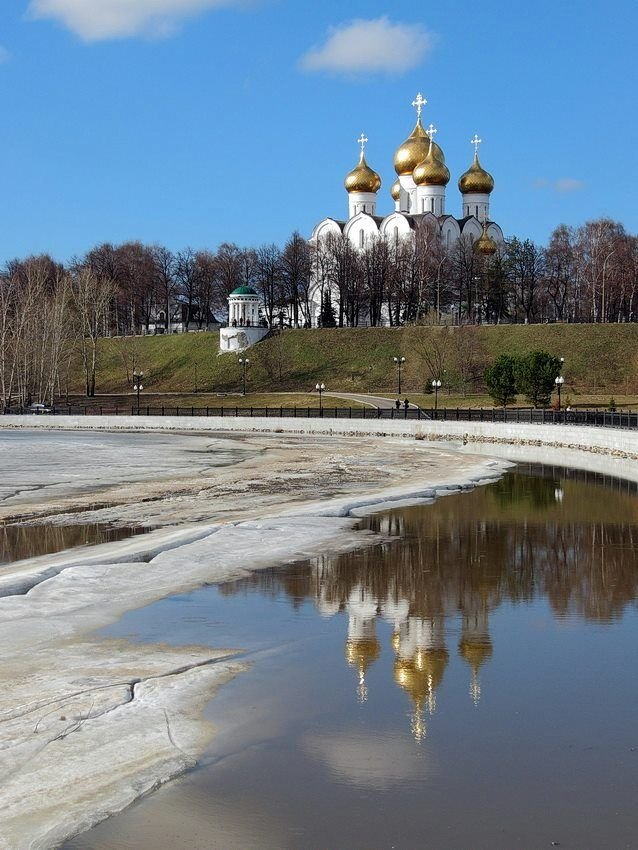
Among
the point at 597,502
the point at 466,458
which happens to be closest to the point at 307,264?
the point at 466,458

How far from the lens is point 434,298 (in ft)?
298

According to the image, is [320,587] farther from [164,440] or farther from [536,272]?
[536,272]

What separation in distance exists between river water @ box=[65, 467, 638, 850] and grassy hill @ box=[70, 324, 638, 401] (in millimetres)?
57824

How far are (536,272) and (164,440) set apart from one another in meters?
55.5

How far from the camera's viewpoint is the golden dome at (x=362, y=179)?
100125 mm

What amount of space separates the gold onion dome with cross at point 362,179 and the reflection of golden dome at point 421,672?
94011mm

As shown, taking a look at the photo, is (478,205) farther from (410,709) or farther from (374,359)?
(410,709)

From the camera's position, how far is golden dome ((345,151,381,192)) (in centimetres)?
10012

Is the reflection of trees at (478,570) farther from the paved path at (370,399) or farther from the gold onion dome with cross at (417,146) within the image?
the gold onion dome with cross at (417,146)

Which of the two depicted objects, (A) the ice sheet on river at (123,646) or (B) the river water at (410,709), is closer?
(B) the river water at (410,709)

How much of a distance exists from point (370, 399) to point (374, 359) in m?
14.4

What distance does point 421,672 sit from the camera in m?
9.09

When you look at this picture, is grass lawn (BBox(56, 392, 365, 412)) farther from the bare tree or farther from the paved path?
the bare tree

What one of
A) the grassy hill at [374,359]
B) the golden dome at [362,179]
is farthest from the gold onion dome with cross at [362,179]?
the grassy hill at [374,359]
